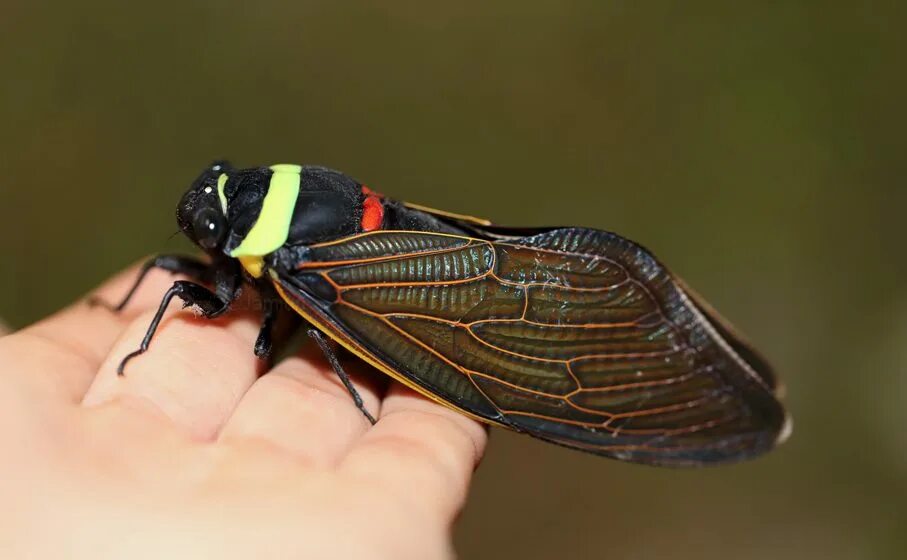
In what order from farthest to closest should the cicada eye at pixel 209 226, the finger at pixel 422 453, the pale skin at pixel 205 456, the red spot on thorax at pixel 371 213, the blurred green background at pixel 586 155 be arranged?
the blurred green background at pixel 586 155 < the red spot on thorax at pixel 371 213 < the cicada eye at pixel 209 226 < the finger at pixel 422 453 < the pale skin at pixel 205 456

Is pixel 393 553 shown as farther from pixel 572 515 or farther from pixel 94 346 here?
pixel 572 515

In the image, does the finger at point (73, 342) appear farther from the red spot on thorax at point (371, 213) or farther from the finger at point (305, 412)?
the red spot on thorax at point (371, 213)

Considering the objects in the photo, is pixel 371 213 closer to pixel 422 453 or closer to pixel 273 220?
pixel 273 220

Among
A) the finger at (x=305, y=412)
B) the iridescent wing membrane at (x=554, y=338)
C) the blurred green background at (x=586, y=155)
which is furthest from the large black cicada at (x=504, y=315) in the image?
the blurred green background at (x=586, y=155)

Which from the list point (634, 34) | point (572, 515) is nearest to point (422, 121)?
point (634, 34)

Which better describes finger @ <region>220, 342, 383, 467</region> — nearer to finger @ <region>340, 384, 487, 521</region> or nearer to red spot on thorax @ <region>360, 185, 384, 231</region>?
finger @ <region>340, 384, 487, 521</region>

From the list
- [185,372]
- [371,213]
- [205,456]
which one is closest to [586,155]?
[371,213]

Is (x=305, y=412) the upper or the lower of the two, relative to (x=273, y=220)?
lower
